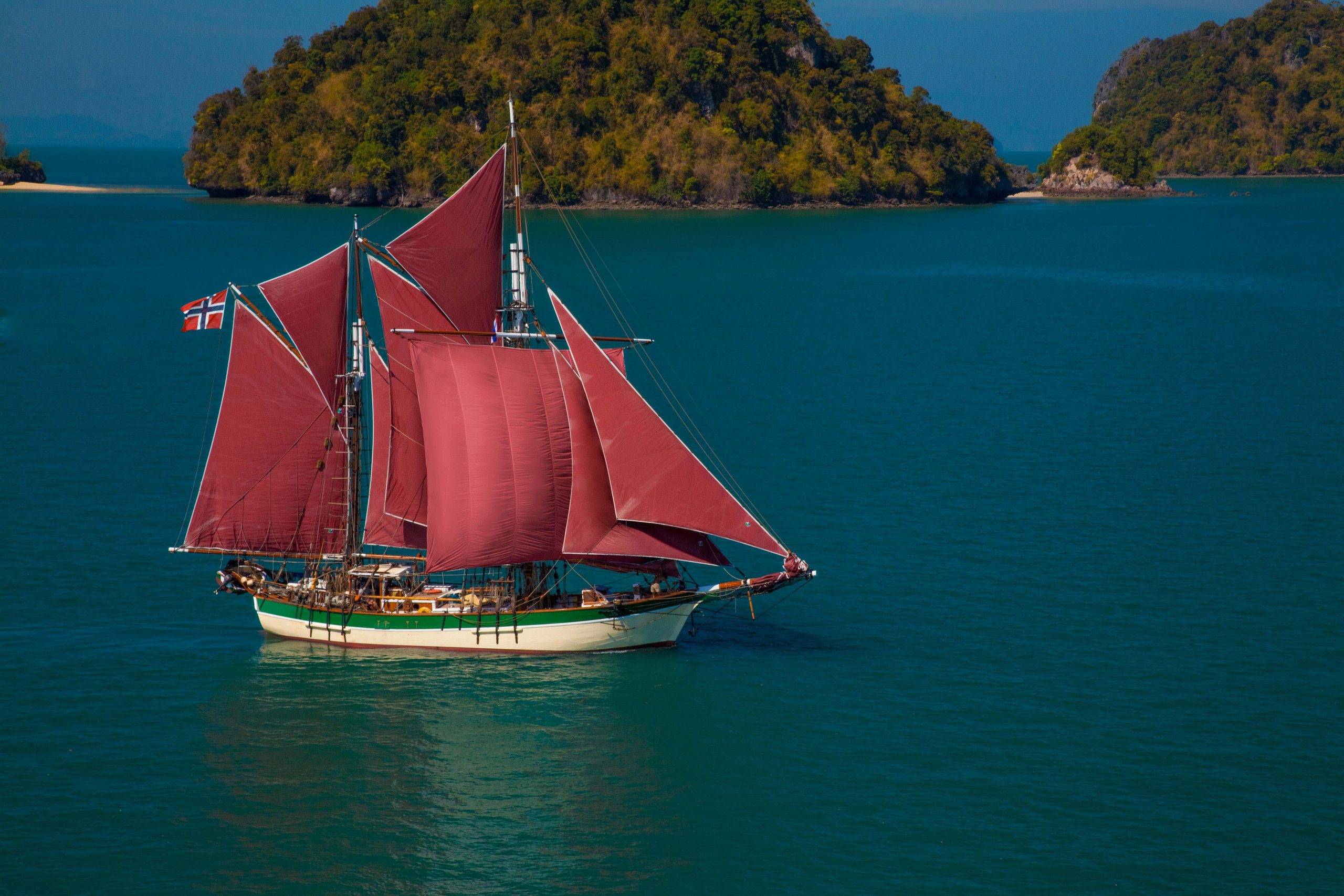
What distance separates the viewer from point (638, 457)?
43.2 metres

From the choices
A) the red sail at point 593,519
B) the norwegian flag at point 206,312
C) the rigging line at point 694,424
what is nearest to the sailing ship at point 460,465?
the red sail at point 593,519

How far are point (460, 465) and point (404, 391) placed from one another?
376 centimetres

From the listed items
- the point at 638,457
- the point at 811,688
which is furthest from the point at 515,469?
the point at 811,688

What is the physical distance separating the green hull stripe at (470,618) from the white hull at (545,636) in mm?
78

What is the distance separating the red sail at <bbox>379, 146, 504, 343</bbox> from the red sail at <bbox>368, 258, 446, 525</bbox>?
52 cm

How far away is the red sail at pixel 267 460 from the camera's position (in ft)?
152

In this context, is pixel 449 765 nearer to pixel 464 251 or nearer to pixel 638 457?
pixel 638 457

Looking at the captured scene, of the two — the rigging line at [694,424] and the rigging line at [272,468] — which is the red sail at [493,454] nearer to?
the rigging line at [272,468]

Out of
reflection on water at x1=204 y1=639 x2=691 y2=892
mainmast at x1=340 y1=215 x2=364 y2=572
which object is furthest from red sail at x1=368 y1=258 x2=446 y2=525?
reflection on water at x1=204 y1=639 x2=691 y2=892

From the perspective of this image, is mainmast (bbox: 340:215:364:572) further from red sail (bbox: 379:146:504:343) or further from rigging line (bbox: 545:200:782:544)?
rigging line (bbox: 545:200:782:544)

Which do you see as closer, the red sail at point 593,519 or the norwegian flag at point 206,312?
the red sail at point 593,519

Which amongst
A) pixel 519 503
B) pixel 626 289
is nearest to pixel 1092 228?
pixel 626 289

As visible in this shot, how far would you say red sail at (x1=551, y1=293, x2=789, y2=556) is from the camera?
141 feet

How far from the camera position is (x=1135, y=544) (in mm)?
54500
